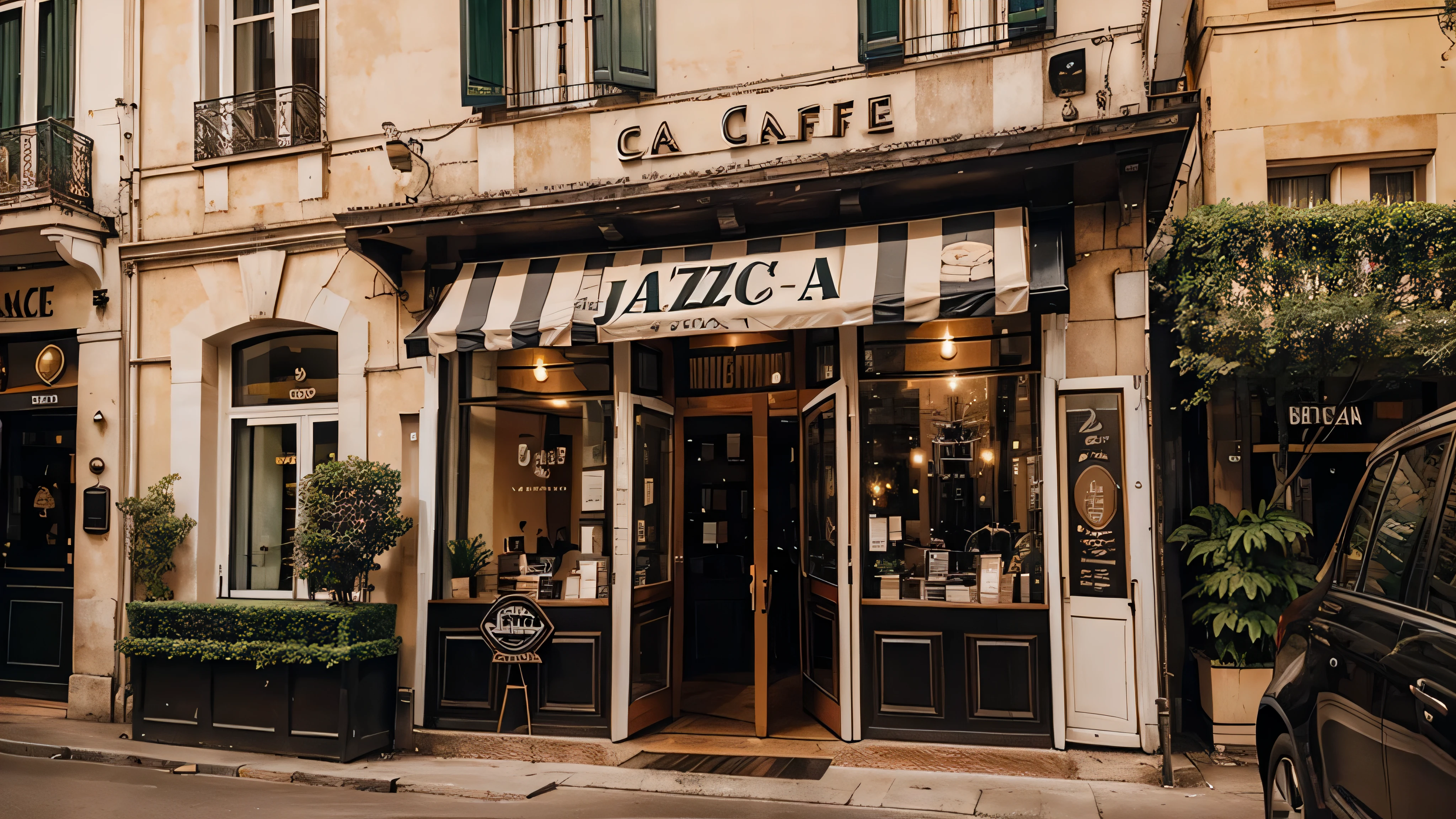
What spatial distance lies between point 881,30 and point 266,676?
7.14 meters

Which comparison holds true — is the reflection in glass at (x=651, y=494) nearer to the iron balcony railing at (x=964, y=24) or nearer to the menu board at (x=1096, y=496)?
the menu board at (x=1096, y=496)

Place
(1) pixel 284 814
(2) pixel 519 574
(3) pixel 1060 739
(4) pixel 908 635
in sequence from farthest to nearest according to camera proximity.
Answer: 1. (2) pixel 519 574
2. (4) pixel 908 635
3. (3) pixel 1060 739
4. (1) pixel 284 814

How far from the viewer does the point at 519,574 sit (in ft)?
28.9

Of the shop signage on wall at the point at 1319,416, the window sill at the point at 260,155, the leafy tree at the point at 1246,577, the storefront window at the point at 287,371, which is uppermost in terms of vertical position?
the window sill at the point at 260,155

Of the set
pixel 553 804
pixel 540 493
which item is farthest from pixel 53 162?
pixel 553 804

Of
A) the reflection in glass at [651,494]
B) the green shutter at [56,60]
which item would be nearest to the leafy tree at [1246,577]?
the reflection in glass at [651,494]

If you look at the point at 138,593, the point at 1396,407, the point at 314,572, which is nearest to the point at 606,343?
the point at 314,572

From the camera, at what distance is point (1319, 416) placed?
328 inches

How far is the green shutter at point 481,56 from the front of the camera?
8.71m

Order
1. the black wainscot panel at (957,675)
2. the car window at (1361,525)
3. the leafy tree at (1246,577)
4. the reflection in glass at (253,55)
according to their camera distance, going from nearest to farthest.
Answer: the car window at (1361,525) → the black wainscot panel at (957,675) → the leafy tree at (1246,577) → the reflection in glass at (253,55)

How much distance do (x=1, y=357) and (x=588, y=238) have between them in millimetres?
7182

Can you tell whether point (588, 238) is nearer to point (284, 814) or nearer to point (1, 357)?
point (284, 814)

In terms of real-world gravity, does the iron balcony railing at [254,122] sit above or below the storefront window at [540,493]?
above

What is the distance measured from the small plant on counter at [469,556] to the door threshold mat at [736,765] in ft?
7.10
